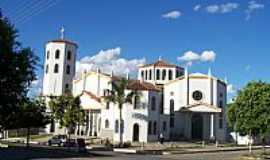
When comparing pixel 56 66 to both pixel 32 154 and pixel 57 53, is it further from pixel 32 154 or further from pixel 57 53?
pixel 32 154

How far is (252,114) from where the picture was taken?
44.7 meters

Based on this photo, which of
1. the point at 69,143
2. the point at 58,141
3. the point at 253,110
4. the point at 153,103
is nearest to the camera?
the point at 253,110

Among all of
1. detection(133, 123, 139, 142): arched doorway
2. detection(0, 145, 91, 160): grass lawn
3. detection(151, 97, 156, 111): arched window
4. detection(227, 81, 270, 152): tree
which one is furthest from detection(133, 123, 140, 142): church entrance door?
detection(227, 81, 270, 152): tree

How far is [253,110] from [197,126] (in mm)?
32508

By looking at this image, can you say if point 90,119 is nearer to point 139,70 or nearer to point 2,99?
point 139,70

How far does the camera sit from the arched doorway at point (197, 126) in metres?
76.7

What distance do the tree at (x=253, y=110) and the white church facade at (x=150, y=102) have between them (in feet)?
79.7

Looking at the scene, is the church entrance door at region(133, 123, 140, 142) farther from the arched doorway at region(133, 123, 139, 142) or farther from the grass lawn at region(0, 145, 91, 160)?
the grass lawn at region(0, 145, 91, 160)

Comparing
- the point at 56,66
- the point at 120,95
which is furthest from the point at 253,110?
the point at 56,66

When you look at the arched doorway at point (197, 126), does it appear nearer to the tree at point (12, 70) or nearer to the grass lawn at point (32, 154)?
the grass lawn at point (32, 154)

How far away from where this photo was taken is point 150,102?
70.3 metres

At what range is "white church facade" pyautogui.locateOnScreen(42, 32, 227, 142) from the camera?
6969cm

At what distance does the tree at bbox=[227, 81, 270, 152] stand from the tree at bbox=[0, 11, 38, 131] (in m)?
32.9

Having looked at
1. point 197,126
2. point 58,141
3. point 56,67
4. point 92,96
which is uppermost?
point 56,67
